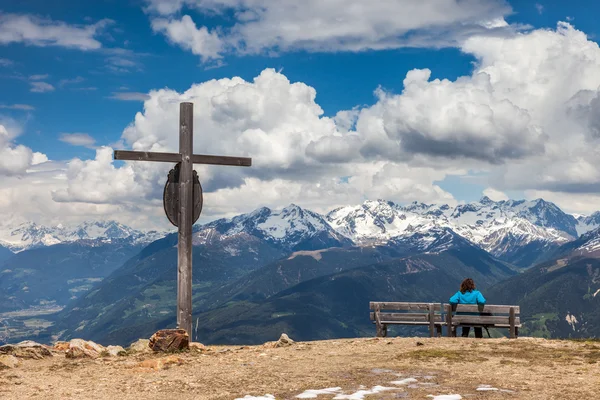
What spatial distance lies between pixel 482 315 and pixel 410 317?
359 centimetres

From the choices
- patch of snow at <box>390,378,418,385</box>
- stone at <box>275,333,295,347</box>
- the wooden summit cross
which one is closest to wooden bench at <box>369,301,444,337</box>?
stone at <box>275,333,295,347</box>

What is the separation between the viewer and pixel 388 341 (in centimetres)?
2414

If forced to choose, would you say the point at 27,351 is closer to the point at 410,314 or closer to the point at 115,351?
the point at 115,351

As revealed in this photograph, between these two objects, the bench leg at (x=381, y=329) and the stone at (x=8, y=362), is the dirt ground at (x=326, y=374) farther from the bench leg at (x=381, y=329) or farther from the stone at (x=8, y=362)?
the bench leg at (x=381, y=329)

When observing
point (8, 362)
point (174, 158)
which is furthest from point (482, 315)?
point (8, 362)

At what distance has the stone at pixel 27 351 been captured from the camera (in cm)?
1939

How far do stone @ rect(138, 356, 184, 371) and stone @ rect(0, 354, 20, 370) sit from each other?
3849 millimetres

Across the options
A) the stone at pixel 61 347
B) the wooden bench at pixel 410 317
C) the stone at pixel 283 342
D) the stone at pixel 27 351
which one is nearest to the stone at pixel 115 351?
the stone at pixel 27 351

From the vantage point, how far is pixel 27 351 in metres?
19.4

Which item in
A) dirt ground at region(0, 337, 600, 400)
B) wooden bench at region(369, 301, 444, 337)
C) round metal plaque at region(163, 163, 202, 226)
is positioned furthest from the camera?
wooden bench at region(369, 301, 444, 337)

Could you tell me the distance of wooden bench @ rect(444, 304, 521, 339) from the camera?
89.5ft

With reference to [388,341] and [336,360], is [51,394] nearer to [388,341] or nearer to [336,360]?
[336,360]

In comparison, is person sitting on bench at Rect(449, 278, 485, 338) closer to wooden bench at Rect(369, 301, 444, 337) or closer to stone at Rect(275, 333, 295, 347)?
wooden bench at Rect(369, 301, 444, 337)

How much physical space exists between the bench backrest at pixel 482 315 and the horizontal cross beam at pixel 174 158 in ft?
42.1
